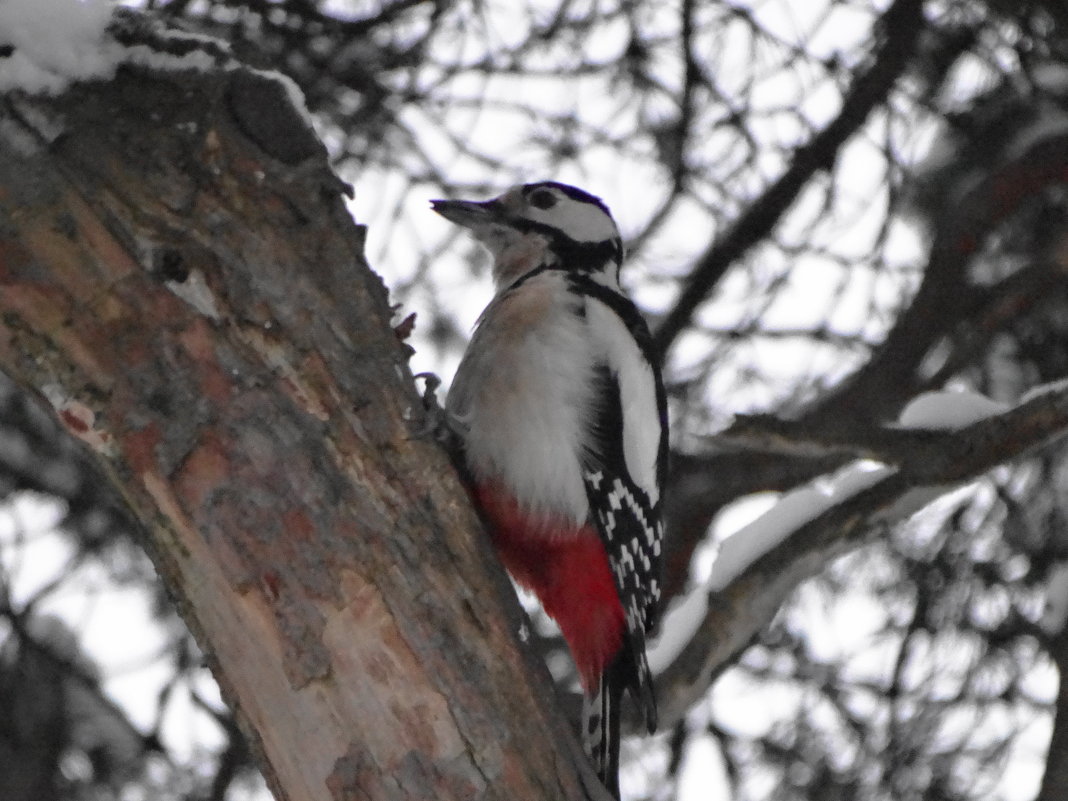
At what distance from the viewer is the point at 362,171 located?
4281 millimetres

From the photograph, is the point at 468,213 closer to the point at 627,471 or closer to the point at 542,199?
the point at 542,199

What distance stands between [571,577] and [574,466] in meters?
0.25

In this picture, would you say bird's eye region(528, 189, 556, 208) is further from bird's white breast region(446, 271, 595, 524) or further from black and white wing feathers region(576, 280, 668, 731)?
bird's white breast region(446, 271, 595, 524)

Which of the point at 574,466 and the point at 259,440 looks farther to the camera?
the point at 574,466

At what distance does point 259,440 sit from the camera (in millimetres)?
2064

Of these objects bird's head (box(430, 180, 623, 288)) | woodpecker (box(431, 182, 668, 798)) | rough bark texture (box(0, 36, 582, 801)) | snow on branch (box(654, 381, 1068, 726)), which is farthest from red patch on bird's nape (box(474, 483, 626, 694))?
bird's head (box(430, 180, 623, 288))

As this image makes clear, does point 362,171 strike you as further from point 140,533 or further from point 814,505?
point 140,533

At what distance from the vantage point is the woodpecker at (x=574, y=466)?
294cm

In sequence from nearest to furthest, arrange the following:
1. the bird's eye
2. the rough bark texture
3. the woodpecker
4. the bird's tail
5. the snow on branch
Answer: the rough bark texture → the bird's tail → the snow on branch → the woodpecker → the bird's eye

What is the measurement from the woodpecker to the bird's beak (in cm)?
39

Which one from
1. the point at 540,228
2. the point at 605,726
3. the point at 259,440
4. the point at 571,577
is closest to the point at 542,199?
the point at 540,228

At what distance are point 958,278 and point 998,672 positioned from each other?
112 cm

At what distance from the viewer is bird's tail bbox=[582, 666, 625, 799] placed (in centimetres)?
256

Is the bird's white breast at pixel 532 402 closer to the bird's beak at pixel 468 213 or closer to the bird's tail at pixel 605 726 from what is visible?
the bird's tail at pixel 605 726
